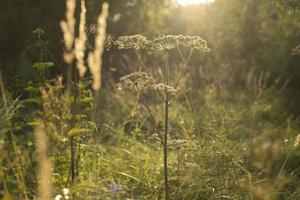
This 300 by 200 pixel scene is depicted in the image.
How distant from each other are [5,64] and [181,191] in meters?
6.09

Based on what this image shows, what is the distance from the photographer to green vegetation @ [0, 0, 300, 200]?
320 centimetres

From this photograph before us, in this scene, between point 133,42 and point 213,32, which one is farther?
point 213,32

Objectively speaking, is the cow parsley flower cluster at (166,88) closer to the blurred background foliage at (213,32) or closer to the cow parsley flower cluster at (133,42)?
the cow parsley flower cluster at (133,42)

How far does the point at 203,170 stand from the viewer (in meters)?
4.27

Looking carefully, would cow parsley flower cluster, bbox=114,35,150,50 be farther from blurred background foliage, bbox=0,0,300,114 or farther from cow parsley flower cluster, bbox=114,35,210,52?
blurred background foliage, bbox=0,0,300,114

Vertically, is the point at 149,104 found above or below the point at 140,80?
below

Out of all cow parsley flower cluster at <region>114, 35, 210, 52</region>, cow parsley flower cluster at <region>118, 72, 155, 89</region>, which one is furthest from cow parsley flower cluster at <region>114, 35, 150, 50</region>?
cow parsley flower cluster at <region>118, 72, 155, 89</region>

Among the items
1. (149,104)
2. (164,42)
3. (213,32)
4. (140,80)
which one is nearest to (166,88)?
(140,80)

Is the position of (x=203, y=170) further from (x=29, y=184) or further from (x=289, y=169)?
(x=29, y=184)

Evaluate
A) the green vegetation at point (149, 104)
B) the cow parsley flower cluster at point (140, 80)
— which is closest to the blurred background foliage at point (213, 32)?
the green vegetation at point (149, 104)

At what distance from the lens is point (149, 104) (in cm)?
881

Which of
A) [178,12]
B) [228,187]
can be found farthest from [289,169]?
[178,12]

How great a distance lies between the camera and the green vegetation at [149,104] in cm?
320

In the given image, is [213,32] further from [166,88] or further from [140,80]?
[166,88]
